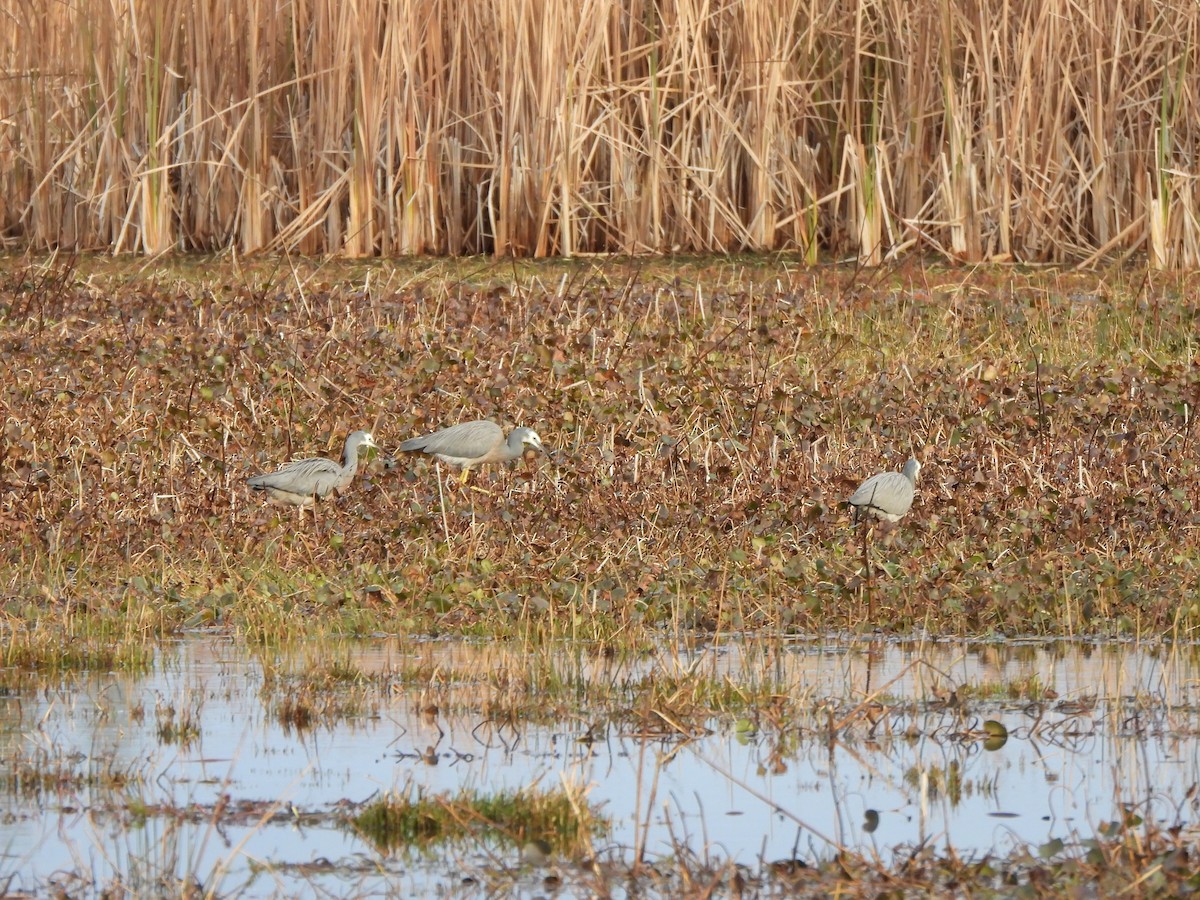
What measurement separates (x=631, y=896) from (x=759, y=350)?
8.01 metres

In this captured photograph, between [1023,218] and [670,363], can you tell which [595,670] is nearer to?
[670,363]

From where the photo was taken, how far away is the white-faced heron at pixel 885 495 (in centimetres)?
885

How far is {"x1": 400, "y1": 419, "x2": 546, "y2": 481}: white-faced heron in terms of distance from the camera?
9.91 metres

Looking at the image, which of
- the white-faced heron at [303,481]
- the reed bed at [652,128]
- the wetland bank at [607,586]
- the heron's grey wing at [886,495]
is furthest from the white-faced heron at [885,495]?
the reed bed at [652,128]

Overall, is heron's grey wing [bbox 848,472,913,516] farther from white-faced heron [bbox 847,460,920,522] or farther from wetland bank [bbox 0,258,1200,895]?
wetland bank [bbox 0,258,1200,895]

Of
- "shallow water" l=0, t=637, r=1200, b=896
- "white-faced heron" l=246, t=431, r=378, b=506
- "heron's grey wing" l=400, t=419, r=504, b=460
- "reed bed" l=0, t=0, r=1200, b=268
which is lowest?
"shallow water" l=0, t=637, r=1200, b=896

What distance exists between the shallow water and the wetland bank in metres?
0.02

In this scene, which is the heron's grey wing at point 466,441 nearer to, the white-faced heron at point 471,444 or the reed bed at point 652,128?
the white-faced heron at point 471,444

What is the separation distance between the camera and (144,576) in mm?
8531

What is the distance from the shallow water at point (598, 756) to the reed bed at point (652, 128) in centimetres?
849

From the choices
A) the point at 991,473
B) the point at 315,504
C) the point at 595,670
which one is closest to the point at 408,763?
the point at 595,670

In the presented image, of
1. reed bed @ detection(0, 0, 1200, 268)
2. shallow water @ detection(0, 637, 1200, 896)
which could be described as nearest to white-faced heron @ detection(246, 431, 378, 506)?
shallow water @ detection(0, 637, 1200, 896)

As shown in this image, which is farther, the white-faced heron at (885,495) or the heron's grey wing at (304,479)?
the heron's grey wing at (304,479)

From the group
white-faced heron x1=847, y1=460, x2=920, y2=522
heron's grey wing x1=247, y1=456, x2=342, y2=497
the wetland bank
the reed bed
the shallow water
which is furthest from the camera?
the reed bed
